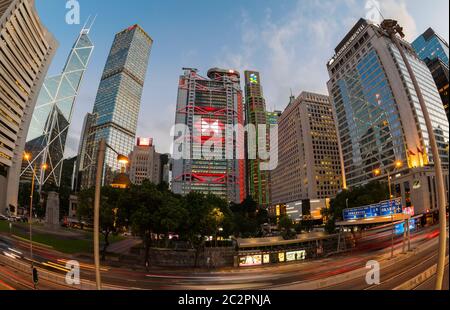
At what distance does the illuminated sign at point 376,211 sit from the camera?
99.4ft

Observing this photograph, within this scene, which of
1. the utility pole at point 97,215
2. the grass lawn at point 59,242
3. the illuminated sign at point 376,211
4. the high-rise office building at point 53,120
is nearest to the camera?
the utility pole at point 97,215

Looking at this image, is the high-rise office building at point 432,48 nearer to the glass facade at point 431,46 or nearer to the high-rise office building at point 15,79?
the glass facade at point 431,46

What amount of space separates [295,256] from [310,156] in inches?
4458

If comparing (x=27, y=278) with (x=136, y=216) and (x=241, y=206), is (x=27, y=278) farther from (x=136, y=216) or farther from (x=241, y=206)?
(x=241, y=206)

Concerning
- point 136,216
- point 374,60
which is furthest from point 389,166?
point 136,216

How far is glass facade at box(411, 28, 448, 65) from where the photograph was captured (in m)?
130

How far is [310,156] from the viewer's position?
144 meters

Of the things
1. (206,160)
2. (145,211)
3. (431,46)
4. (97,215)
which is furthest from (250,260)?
(431,46)

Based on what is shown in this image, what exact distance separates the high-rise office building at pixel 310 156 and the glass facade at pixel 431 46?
58122 mm

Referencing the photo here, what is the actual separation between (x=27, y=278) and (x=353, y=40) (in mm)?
139279

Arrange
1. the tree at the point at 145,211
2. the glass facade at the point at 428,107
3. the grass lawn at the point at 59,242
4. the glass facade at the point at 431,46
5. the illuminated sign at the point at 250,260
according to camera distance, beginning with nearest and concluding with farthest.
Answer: the tree at the point at 145,211, the illuminated sign at the point at 250,260, the grass lawn at the point at 59,242, the glass facade at the point at 428,107, the glass facade at the point at 431,46

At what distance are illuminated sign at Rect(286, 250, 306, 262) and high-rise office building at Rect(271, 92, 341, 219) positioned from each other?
93607mm

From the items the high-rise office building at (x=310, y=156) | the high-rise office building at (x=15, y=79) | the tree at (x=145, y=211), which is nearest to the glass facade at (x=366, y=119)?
the high-rise office building at (x=310, y=156)

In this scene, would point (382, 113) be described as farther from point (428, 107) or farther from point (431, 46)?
point (431, 46)
